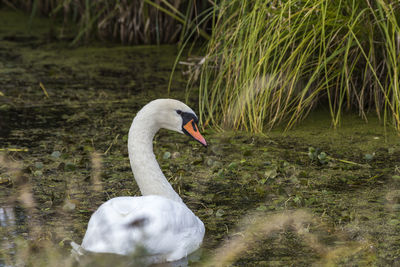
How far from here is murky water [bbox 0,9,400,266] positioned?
3.57m

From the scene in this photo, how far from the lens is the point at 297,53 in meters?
5.34

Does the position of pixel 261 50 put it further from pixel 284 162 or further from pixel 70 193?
pixel 70 193

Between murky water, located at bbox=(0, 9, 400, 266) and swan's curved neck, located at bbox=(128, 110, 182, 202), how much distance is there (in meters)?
0.34

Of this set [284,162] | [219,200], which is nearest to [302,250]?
[219,200]

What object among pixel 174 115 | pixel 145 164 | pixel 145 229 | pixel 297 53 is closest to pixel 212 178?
pixel 174 115

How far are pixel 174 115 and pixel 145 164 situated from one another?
1.02 ft

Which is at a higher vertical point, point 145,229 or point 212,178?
point 145,229

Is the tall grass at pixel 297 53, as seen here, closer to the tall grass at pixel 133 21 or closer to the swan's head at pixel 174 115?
the swan's head at pixel 174 115

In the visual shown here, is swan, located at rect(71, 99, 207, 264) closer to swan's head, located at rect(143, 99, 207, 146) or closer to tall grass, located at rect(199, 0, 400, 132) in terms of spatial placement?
swan's head, located at rect(143, 99, 207, 146)

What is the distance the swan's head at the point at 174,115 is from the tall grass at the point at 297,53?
47.1 inches

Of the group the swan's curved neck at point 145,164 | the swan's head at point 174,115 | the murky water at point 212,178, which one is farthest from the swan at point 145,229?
the swan's head at point 174,115

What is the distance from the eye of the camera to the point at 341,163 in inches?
188

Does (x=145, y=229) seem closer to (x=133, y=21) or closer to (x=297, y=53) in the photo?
(x=297, y=53)

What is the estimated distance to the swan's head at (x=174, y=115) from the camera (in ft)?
12.5
